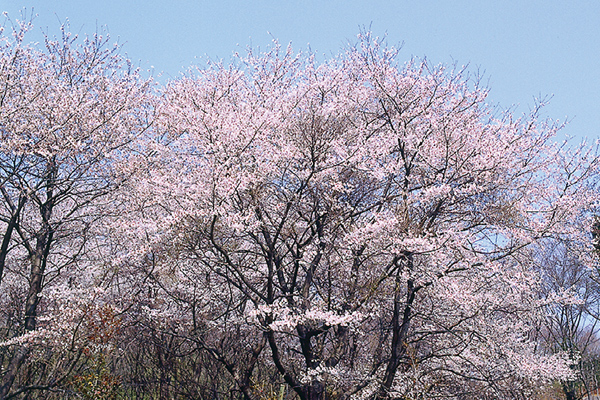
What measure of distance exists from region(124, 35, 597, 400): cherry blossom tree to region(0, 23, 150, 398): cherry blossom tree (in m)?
1.02

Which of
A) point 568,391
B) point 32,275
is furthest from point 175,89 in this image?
point 568,391

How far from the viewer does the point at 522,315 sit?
939 cm

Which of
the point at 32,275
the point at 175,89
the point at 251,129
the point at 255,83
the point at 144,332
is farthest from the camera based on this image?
the point at 175,89

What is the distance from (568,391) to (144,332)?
13.2m

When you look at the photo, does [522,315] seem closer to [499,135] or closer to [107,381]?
[499,135]

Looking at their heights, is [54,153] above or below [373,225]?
above

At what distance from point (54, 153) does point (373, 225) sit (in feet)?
16.9

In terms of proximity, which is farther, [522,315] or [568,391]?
[568,391]

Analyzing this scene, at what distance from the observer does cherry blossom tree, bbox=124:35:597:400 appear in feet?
24.8

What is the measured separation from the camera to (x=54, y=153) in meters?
7.69

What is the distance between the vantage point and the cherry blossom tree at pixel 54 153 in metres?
7.64

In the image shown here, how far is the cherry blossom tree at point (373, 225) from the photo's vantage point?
→ 7574 millimetres

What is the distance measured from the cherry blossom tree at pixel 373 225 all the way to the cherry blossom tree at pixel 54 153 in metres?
1.02

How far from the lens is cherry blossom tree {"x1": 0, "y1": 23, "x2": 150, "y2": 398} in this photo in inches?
301
